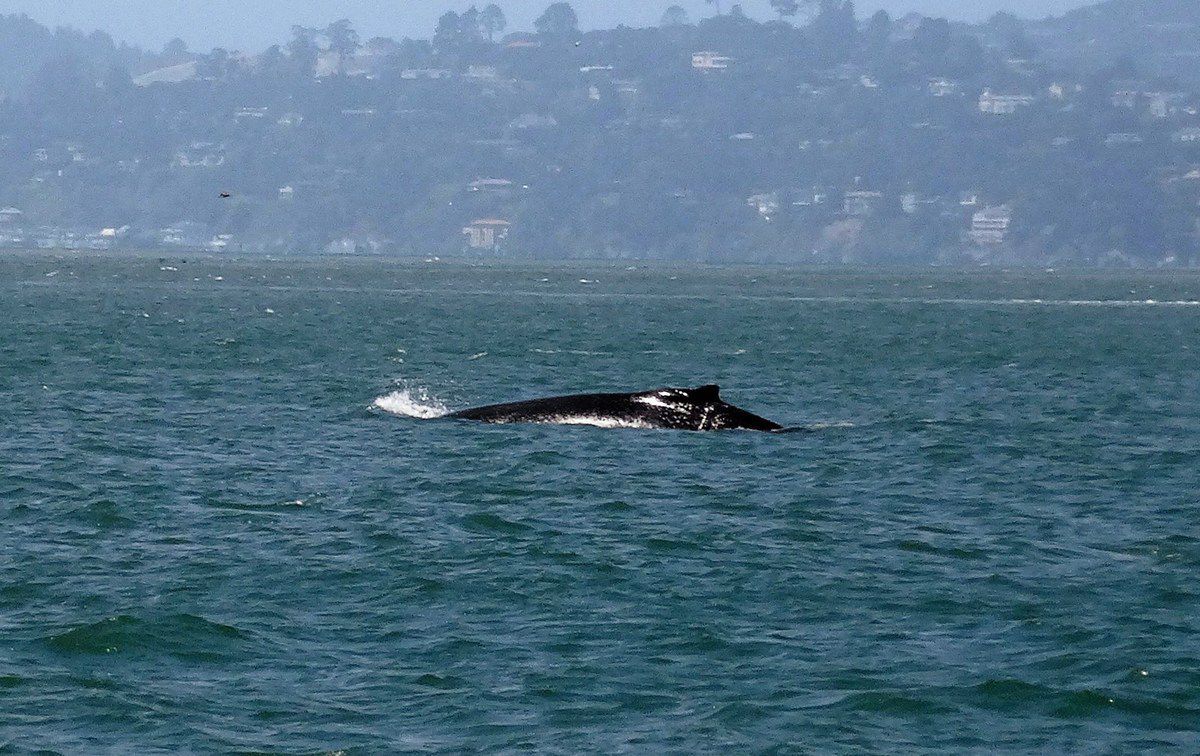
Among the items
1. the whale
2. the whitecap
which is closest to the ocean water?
the whitecap

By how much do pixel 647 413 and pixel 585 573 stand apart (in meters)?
16.7

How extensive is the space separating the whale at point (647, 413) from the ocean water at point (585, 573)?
0.95 m

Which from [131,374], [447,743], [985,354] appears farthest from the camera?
[985,354]

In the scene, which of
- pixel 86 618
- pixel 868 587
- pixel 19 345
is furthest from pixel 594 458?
pixel 19 345

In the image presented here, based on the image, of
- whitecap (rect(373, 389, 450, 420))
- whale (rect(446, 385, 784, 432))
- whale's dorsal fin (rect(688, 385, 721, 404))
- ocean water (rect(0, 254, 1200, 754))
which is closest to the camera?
ocean water (rect(0, 254, 1200, 754))

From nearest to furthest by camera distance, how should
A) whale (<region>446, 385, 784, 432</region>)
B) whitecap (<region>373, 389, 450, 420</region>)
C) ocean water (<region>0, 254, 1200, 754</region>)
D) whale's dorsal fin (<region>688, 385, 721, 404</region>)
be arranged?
ocean water (<region>0, 254, 1200, 754</region>) < whale's dorsal fin (<region>688, 385, 721, 404</region>) < whale (<region>446, 385, 784, 432</region>) < whitecap (<region>373, 389, 450, 420</region>)

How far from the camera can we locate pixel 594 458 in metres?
37.4

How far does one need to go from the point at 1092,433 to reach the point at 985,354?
3512 centimetres

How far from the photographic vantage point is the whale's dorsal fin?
41.6 metres

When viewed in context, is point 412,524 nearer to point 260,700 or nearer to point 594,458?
point 594,458

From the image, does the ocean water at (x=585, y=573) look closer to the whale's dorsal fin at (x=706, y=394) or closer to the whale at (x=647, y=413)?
the whale at (x=647, y=413)

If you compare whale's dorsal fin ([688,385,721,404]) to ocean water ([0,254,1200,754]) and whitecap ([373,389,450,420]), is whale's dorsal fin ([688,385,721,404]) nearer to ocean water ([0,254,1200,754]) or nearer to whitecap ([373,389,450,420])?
ocean water ([0,254,1200,754])

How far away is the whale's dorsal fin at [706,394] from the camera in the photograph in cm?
4159

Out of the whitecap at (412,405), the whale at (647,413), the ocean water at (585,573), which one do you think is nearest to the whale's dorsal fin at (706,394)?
the whale at (647,413)
